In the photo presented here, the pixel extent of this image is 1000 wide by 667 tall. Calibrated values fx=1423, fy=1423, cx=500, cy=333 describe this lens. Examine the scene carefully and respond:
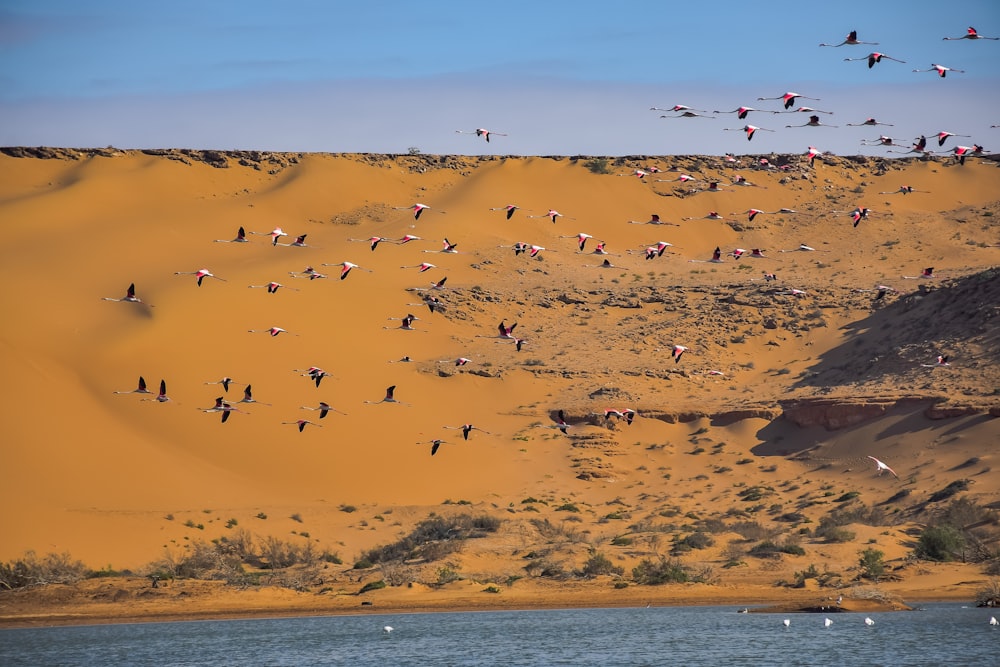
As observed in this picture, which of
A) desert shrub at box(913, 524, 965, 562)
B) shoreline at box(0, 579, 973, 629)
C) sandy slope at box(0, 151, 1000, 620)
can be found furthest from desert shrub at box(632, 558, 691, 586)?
desert shrub at box(913, 524, 965, 562)

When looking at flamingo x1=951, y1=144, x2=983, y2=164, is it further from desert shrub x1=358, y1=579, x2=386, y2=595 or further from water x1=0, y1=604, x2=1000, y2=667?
desert shrub x1=358, y1=579, x2=386, y2=595

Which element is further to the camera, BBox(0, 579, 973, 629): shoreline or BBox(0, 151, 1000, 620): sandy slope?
BBox(0, 151, 1000, 620): sandy slope

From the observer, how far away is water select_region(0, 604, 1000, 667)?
34.1 m

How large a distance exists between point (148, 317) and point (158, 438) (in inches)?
526

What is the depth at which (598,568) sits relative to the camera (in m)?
48.5

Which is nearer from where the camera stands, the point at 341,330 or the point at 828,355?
the point at 828,355

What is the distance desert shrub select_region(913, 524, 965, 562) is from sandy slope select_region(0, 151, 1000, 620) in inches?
71.0

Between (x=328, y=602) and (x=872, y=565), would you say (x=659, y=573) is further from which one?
(x=328, y=602)

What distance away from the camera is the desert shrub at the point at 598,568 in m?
48.4

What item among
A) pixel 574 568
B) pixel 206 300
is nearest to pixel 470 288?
pixel 206 300

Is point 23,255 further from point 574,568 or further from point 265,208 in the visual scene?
point 574,568

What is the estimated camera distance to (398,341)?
8075 cm

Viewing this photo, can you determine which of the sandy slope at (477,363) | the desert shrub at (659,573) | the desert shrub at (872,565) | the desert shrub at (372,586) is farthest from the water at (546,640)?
the sandy slope at (477,363)

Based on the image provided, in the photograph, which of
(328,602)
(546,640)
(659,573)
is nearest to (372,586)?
(328,602)
